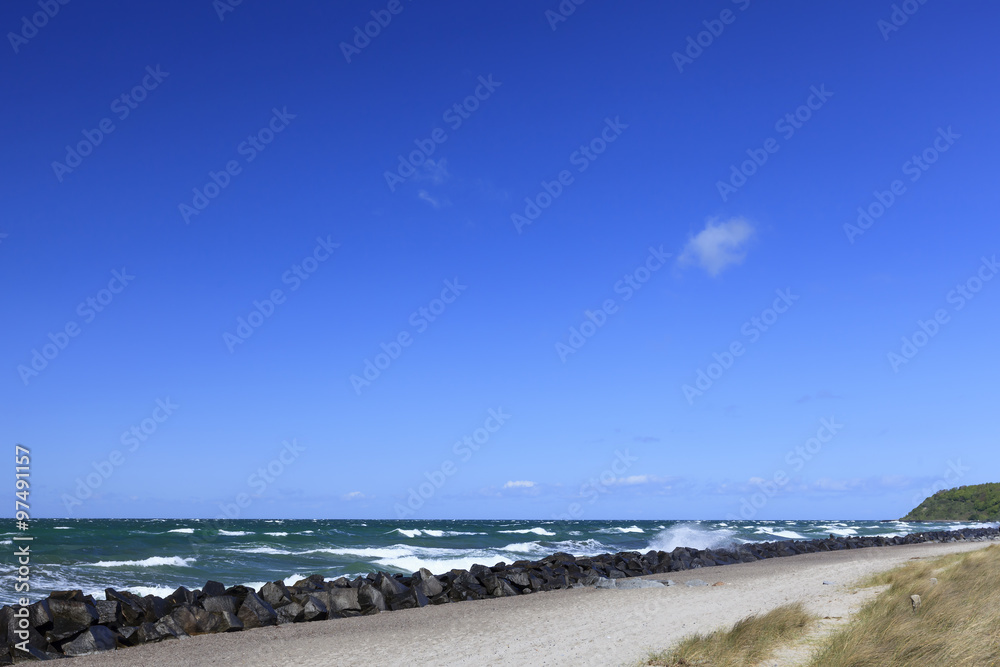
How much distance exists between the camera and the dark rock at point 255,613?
10406 millimetres

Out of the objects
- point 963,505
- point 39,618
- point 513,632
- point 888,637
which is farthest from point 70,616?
point 963,505

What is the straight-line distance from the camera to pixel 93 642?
28.2 ft

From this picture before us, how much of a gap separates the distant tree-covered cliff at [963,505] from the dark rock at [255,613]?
13927 centimetres

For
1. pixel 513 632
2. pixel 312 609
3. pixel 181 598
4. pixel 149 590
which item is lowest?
pixel 149 590

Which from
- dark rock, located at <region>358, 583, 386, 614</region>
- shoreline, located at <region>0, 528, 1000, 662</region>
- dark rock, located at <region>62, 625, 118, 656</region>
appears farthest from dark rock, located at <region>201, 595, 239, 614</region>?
dark rock, located at <region>358, 583, 386, 614</region>

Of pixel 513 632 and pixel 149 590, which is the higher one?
pixel 513 632

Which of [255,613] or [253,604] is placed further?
[253,604]

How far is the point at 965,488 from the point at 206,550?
509ft

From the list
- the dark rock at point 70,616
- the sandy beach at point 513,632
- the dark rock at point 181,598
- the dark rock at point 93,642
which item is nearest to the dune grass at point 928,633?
the sandy beach at point 513,632

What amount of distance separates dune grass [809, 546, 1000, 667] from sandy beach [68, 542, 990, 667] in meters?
1.64

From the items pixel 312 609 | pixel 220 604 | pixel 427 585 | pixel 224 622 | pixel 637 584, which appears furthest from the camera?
pixel 637 584

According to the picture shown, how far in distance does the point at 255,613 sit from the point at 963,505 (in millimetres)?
156145

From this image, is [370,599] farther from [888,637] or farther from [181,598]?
[888,637]

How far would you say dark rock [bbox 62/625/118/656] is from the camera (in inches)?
332
